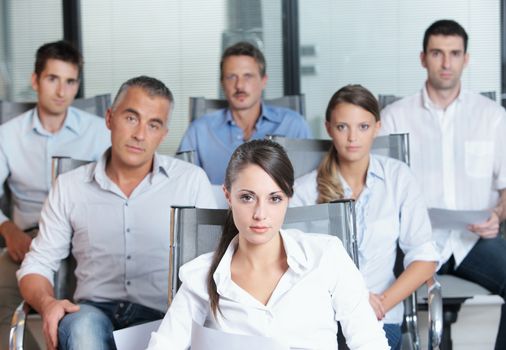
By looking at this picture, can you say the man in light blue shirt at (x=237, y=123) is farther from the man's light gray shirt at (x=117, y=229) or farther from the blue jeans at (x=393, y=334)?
the blue jeans at (x=393, y=334)

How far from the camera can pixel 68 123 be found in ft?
14.0

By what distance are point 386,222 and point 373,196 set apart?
11cm

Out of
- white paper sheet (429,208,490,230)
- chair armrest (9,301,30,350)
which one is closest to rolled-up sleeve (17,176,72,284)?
chair armrest (9,301,30,350)

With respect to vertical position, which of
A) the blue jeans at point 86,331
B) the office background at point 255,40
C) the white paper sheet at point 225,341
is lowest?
the blue jeans at point 86,331

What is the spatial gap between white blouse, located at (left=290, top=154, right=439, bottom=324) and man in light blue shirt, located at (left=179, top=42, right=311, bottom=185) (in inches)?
48.7

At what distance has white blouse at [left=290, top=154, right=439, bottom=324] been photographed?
3.15m

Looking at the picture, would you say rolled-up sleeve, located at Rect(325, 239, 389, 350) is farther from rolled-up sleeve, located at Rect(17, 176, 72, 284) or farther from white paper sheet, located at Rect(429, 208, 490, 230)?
white paper sheet, located at Rect(429, 208, 490, 230)

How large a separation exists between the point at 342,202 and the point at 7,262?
1.72m

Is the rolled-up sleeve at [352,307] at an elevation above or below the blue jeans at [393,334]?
above

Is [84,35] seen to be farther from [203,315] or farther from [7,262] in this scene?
[203,315]

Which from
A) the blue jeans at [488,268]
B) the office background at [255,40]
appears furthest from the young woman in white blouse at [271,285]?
the office background at [255,40]

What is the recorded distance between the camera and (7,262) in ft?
12.4

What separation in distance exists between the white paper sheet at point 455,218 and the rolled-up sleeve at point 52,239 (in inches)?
57.5

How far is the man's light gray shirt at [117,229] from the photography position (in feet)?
10.2
